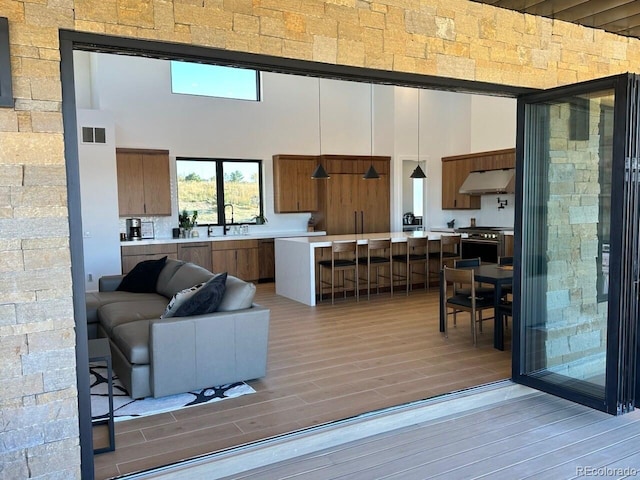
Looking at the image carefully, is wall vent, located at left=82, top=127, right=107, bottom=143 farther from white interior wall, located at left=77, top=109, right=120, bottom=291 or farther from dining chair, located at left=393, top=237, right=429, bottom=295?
dining chair, located at left=393, top=237, right=429, bottom=295

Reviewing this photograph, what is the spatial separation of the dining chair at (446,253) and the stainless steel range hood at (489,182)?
151cm

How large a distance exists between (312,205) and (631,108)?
703cm

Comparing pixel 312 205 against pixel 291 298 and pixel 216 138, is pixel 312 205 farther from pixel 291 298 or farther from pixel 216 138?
pixel 291 298

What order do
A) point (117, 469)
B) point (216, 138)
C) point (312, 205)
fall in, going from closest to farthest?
point (117, 469) → point (216, 138) → point (312, 205)

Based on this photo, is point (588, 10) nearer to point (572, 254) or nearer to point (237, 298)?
point (572, 254)

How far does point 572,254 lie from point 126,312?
3905mm

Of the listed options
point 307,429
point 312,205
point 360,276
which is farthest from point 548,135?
point 312,205

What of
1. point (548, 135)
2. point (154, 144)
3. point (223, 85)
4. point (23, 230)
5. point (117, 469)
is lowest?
point (117, 469)

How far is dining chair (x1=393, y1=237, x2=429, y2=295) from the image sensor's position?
25.0 feet

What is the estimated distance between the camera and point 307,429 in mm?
3055

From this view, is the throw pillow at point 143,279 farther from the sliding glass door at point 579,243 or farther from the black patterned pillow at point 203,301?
the sliding glass door at point 579,243

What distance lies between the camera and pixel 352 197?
385 inches

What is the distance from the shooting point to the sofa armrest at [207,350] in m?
3.67

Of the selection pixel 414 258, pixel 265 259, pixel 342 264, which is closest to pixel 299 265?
pixel 342 264
